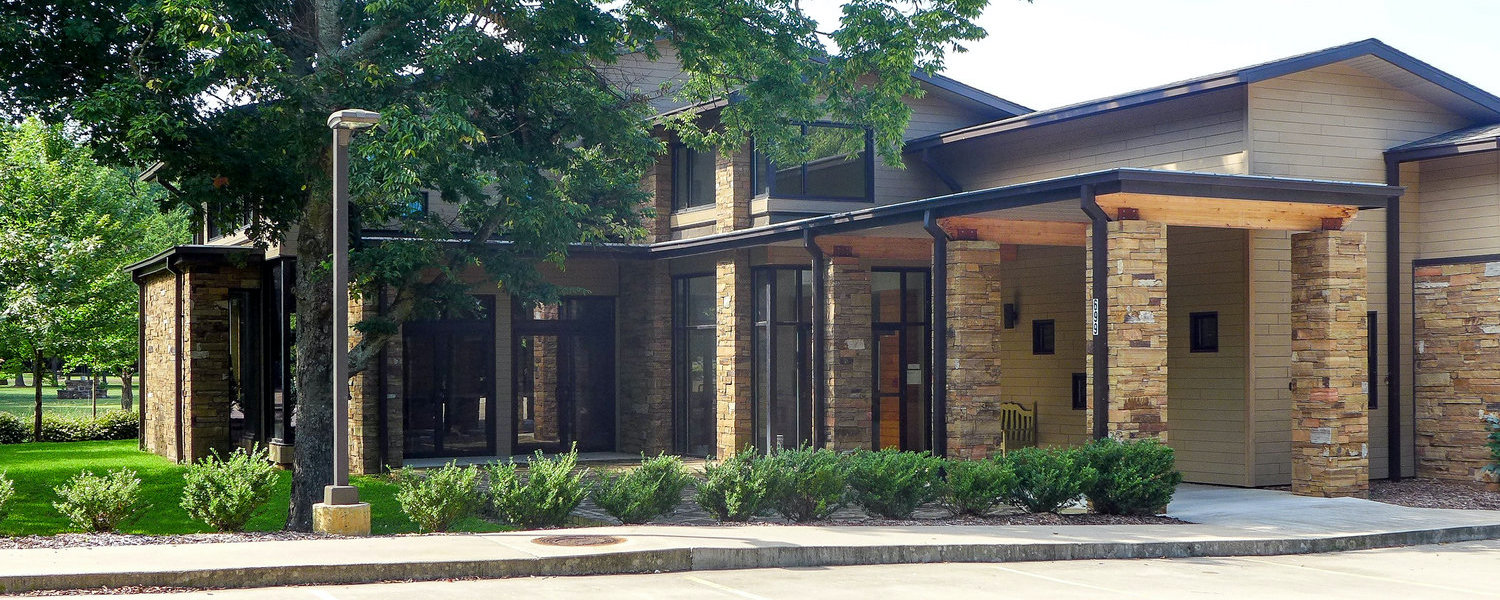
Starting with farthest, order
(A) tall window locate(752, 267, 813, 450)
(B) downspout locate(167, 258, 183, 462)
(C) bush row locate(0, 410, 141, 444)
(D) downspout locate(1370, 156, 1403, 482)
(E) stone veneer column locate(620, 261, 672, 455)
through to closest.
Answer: (C) bush row locate(0, 410, 141, 444) < (E) stone veneer column locate(620, 261, 672, 455) < (B) downspout locate(167, 258, 183, 462) < (A) tall window locate(752, 267, 813, 450) < (D) downspout locate(1370, 156, 1403, 482)

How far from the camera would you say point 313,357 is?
613 inches

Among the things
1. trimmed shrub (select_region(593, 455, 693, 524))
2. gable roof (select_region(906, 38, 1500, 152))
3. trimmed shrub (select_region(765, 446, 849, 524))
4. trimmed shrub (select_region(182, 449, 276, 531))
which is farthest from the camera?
gable roof (select_region(906, 38, 1500, 152))

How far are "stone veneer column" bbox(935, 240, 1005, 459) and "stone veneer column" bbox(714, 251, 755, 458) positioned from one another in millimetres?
5294

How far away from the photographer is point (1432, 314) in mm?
18547

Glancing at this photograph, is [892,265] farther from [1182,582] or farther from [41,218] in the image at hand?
[41,218]

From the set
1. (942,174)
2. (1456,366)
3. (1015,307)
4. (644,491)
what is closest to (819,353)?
(1015,307)

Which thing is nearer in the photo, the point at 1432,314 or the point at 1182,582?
the point at 1182,582

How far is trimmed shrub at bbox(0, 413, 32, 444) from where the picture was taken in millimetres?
29812

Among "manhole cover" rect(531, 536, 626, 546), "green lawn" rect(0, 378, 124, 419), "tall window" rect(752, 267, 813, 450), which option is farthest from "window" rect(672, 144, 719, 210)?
"green lawn" rect(0, 378, 124, 419)

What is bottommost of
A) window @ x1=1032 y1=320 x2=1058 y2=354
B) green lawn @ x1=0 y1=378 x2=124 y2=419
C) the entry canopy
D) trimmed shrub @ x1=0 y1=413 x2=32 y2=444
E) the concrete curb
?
green lawn @ x1=0 y1=378 x2=124 y2=419

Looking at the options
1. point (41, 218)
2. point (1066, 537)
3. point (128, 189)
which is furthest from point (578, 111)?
point (128, 189)

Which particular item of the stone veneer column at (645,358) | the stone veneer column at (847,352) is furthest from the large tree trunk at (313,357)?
the stone veneer column at (645,358)

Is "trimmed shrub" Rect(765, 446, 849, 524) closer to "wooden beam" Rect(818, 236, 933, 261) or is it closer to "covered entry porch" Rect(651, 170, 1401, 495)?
"covered entry porch" Rect(651, 170, 1401, 495)

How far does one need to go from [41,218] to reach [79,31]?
60.5 feet
